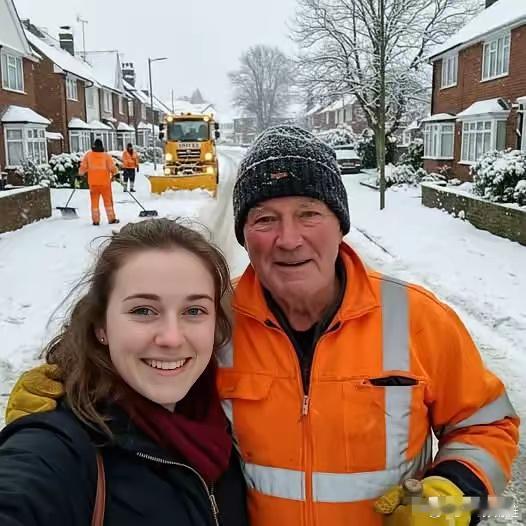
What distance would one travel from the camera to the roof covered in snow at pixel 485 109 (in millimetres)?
21875

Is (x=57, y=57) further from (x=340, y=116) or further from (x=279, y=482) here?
(x=279, y=482)

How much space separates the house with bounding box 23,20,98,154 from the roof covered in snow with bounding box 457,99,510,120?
70.1 ft

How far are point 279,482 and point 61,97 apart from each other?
3708 cm

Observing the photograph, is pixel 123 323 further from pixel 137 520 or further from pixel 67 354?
pixel 137 520

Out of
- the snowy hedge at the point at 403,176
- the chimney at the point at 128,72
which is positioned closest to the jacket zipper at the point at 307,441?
the snowy hedge at the point at 403,176

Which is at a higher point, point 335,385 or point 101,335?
point 101,335

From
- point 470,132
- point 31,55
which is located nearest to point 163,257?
point 470,132

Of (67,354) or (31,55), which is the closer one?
(67,354)

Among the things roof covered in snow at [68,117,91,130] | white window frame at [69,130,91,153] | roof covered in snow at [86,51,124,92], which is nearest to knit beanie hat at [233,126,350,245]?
white window frame at [69,130,91,153]

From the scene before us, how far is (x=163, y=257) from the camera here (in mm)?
1702

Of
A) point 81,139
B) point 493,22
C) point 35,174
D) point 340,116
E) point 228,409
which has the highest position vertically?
point 493,22

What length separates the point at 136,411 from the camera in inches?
62.6

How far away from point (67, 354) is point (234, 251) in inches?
366

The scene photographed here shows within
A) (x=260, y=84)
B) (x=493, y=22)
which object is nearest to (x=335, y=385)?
(x=493, y=22)
